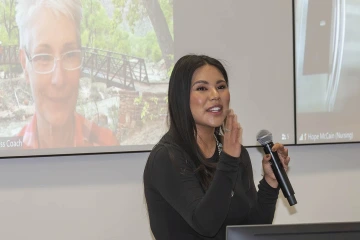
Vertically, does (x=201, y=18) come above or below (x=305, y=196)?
above

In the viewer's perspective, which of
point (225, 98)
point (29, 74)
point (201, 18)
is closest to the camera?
point (225, 98)

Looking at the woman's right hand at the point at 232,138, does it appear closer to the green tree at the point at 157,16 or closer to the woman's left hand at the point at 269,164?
the woman's left hand at the point at 269,164

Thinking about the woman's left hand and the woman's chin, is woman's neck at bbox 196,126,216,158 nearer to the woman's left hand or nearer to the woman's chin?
the woman's left hand

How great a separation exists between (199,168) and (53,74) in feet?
5.22

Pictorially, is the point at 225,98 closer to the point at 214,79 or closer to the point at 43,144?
the point at 214,79

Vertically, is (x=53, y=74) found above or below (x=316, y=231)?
above

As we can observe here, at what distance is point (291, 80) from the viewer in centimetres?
335

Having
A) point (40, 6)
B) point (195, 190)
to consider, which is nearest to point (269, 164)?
point (195, 190)

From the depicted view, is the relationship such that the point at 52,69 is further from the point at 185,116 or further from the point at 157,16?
the point at 185,116

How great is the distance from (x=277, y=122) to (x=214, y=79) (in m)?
1.59

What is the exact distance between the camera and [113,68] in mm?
3146

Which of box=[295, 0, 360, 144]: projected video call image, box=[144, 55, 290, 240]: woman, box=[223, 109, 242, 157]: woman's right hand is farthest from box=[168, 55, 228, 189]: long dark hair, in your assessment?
box=[295, 0, 360, 144]: projected video call image

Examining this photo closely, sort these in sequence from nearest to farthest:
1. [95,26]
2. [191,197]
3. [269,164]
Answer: [191,197]
[269,164]
[95,26]

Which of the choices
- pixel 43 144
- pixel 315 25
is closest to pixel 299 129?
pixel 315 25
